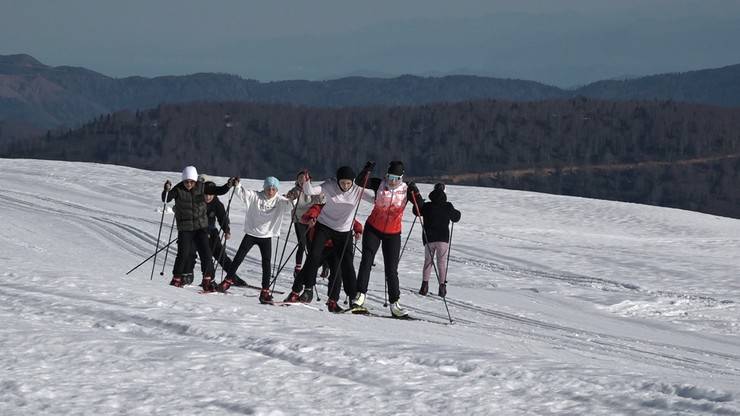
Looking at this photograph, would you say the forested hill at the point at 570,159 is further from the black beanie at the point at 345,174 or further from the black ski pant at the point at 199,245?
the black beanie at the point at 345,174

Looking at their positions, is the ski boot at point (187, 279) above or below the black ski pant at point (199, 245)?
below

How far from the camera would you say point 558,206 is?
3466 centimetres

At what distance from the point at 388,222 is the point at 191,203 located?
2436mm

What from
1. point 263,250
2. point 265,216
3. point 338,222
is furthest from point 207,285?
point 338,222

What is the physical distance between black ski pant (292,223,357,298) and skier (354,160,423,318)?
0.44 ft

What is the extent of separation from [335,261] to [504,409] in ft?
16.6

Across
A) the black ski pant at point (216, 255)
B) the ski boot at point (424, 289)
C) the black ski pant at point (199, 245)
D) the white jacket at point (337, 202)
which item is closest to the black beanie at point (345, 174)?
the white jacket at point (337, 202)

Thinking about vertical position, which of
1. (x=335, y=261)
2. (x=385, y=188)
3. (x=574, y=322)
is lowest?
(x=574, y=322)

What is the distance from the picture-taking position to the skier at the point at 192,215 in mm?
10695

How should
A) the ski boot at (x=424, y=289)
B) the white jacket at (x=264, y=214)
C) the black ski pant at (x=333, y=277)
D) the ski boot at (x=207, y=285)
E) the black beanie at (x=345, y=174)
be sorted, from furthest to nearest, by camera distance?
the ski boot at (x=424, y=289), the ski boot at (x=207, y=285), the white jacket at (x=264, y=214), the black ski pant at (x=333, y=277), the black beanie at (x=345, y=174)

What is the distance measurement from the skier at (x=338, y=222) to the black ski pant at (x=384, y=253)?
0.47 ft

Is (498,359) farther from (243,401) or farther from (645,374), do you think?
(243,401)

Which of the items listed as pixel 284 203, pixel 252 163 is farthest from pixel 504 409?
pixel 252 163

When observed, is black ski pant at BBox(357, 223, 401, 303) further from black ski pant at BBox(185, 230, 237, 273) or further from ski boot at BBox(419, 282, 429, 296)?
ski boot at BBox(419, 282, 429, 296)
